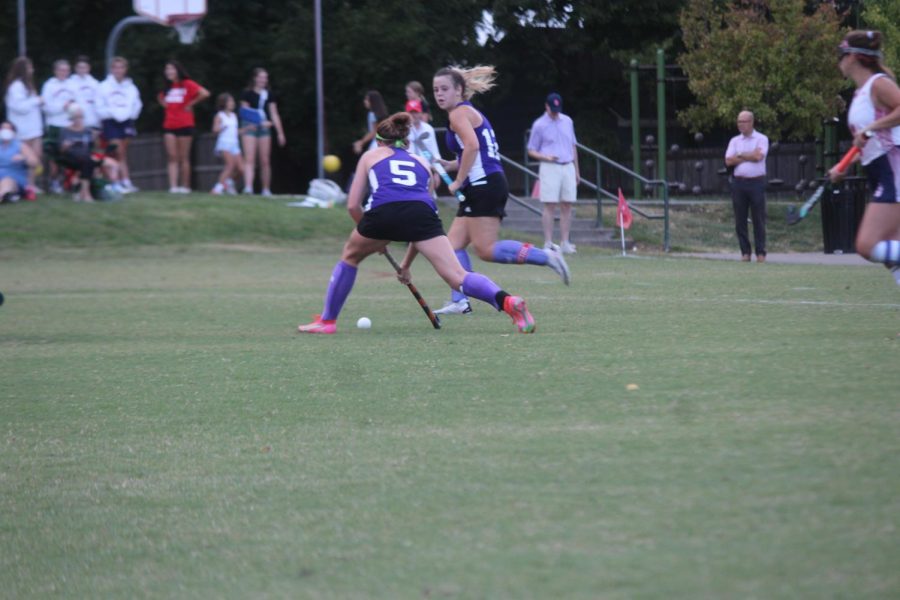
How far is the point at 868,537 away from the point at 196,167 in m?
27.5

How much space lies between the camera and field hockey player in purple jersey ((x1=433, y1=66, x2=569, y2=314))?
11.4 meters

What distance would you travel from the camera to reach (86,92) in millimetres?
23422

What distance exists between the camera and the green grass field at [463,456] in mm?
4332

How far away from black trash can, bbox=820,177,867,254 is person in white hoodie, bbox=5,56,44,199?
12724mm

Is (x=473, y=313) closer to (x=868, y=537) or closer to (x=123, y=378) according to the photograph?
(x=123, y=378)

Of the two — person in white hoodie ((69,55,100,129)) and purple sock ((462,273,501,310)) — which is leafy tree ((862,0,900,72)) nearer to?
person in white hoodie ((69,55,100,129))

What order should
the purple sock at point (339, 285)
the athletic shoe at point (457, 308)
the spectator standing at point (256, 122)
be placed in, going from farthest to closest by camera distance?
1. the spectator standing at point (256, 122)
2. the athletic shoe at point (457, 308)
3. the purple sock at point (339, 285)

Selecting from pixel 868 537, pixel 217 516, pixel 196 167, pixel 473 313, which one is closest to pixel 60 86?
pixel 196 167

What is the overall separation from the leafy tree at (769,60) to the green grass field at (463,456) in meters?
24.9

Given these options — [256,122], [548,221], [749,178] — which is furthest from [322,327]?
[256,122]

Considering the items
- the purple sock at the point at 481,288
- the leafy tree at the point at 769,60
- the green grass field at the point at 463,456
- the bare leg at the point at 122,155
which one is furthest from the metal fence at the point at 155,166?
the purple sock at the point at 481,288

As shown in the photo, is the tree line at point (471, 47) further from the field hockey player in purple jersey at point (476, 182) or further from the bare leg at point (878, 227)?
the bare leg at point (878, 227)

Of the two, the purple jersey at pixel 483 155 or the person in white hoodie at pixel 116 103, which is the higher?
the person in white hoodie at pixel 116 103

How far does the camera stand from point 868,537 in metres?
4.30
